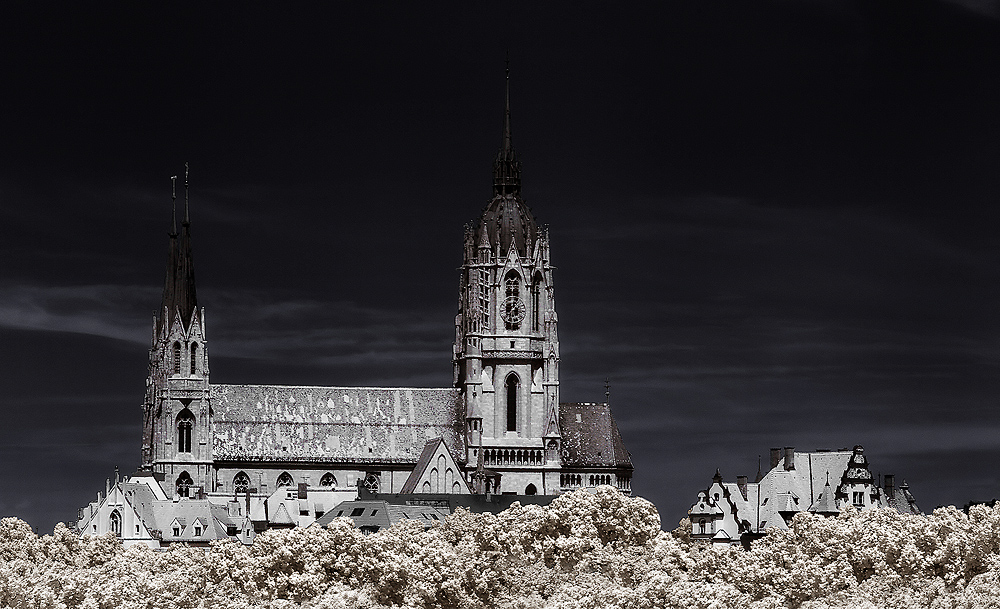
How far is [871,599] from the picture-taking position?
91.1 meters

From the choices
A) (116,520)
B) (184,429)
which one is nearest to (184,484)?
(184,429)

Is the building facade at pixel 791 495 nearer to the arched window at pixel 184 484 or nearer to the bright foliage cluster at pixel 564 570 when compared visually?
the arched window at pixel 184 484

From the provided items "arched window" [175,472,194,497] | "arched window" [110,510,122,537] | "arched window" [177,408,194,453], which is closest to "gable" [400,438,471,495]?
"arched window" [175,472,194,497]

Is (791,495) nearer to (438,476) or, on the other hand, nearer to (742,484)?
(742,484)

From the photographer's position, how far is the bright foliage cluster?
290 ft

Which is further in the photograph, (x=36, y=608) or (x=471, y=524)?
(x=471, y=524)

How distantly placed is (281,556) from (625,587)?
15072mm

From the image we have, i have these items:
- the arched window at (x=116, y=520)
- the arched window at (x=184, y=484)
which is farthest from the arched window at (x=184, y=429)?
the arched window at (x=116, y=520)

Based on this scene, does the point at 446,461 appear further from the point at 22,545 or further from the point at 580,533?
the point at 580,533

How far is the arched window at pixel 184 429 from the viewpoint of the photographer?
198 meters

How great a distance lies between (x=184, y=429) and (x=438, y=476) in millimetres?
23164

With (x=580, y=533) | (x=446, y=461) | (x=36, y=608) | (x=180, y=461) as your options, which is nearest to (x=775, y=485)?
(x=446, y=461)

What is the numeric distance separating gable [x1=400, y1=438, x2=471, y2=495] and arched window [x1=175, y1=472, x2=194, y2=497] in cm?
1903

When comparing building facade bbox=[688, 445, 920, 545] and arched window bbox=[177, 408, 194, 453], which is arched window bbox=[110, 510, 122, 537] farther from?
building facade bbox=[688, 445, 920, 545]
